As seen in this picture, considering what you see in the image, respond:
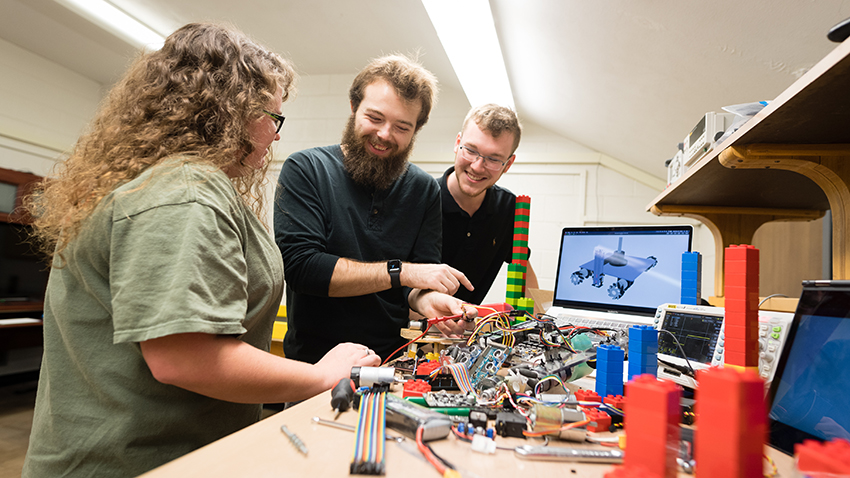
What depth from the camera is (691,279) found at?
4.22ft

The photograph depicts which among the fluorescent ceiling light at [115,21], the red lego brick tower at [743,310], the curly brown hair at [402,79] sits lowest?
the red lego brick tower at [743,310]

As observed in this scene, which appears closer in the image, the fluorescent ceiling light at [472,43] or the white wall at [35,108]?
the fluorescent ceiling light at [472,43]

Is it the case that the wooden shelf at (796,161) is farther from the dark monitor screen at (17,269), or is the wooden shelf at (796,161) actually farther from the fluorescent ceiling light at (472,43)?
the dark monitor screen at (17,269)

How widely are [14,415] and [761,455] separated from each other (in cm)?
423

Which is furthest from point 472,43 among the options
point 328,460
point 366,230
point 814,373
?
point 328,460

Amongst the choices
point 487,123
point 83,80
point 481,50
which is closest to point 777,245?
point 487,123

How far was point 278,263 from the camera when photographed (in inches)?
37.1

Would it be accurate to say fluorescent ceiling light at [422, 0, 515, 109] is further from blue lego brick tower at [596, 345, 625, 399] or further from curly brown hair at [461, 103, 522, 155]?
blue lego brick tower at [596, 345, 625, 399]

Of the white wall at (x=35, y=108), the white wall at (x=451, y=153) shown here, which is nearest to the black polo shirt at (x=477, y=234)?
the white wall at (x=451, y=153)

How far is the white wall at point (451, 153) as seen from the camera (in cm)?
384

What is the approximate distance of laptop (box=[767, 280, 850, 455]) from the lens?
603 mm

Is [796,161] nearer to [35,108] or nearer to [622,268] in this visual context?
[622,268]

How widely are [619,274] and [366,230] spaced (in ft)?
3.37

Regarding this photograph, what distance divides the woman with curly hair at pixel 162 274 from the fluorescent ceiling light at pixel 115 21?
264 cm
